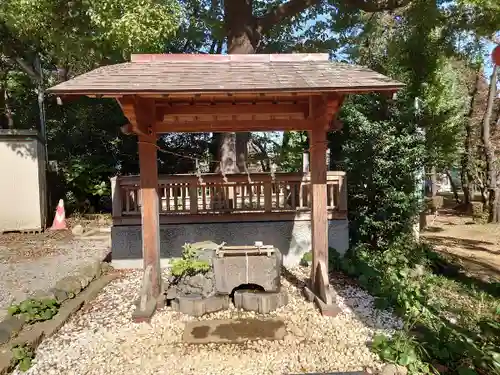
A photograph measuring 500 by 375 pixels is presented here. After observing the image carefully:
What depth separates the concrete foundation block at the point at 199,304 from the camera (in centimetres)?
500

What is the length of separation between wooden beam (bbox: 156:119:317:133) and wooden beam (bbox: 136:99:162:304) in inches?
10.7

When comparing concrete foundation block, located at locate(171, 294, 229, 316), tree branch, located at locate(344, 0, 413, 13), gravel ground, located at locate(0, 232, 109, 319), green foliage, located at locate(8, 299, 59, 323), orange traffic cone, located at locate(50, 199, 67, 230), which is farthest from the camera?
orange traffic cone, located at locate(50, 199, 67, 230)

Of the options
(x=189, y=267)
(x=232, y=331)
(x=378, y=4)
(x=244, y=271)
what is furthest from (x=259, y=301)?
(x=378, y=4)

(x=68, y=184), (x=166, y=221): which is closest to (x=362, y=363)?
(x=166, y=221)

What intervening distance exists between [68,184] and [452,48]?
11869mm

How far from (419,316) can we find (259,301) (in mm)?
1961

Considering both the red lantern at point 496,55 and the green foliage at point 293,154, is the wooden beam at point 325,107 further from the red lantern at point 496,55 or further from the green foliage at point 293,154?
the green foliage at point 293,154

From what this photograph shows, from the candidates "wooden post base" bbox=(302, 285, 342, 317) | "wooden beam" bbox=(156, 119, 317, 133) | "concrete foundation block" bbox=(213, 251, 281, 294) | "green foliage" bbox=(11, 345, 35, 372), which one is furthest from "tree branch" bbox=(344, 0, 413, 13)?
"green foliage" bbox=(11, 345, 35, 372)

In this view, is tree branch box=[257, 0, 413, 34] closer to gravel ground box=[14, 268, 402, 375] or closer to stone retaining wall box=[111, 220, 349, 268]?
stone retaining wall box=[111, 220, 349, 268]

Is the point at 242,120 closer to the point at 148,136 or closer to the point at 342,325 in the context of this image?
the point at 148,136

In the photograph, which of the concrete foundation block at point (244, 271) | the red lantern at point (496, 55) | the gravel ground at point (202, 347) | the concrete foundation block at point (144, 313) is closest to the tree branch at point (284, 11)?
the red lantern at point (496, 55)

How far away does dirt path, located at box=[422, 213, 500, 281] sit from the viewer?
8.93 metres

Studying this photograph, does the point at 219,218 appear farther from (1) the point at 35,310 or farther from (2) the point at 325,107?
(1) the point at 35,310

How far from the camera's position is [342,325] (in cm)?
454
